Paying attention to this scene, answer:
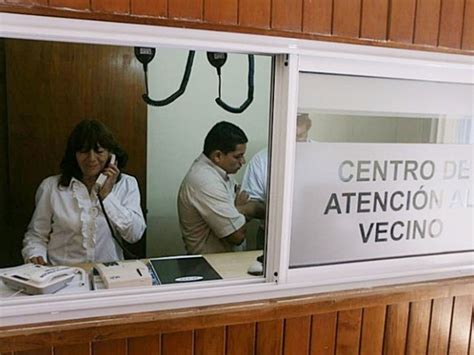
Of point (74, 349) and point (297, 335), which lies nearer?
point (74, 349)

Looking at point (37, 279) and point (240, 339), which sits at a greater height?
point (37, 279)

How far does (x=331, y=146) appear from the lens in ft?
4.74

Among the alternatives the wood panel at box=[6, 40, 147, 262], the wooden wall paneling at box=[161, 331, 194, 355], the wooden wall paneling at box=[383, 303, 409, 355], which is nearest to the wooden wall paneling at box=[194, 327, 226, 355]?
the wooden wall paneling at box=[161, 331, 194, 355]

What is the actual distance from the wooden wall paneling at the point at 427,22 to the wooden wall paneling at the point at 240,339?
40.4 inches

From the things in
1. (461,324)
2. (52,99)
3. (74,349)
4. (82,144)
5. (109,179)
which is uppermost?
(52,99)

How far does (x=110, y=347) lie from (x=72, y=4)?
2.90 feet

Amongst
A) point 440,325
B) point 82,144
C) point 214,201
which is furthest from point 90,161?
point 440,325

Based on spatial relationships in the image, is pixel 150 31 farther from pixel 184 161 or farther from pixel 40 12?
pixel 184 161

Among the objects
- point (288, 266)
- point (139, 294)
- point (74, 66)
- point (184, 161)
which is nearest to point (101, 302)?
point (139, 294)

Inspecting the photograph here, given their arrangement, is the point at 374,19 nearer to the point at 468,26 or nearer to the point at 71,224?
the point at 468,26

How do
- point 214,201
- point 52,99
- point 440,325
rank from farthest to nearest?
1. point 52,99
2. point 214,201
3. point 440,325

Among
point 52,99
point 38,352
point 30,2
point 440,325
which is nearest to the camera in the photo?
point 30,2

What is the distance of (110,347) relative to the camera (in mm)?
1265

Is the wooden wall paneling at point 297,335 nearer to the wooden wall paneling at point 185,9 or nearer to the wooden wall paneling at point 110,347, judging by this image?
the wooden wall paneling at point 110,347
